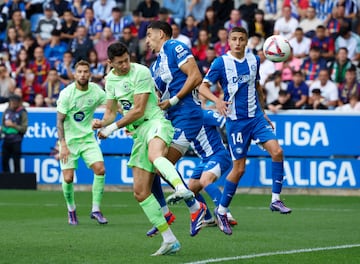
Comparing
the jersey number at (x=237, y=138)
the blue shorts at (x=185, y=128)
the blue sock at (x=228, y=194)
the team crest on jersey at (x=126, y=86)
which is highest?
the team crest on jersey at (x=126, y=86)

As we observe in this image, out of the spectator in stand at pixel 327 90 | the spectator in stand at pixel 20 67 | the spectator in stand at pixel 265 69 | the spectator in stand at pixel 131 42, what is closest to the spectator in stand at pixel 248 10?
the spectator in stand at pixel 265 69

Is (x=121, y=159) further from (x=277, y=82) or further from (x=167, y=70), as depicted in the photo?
(x=167, y=70)

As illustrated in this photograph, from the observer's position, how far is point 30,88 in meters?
24.5

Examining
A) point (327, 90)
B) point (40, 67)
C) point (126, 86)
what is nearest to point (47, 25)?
point (40, 67)

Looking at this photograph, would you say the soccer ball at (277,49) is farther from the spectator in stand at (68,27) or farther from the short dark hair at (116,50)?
the spectator in stand at (68,27)

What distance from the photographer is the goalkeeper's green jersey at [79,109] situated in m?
14.2

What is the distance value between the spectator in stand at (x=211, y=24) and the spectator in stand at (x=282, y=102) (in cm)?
337

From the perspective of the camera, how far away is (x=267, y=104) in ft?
70.4

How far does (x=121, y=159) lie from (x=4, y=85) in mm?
3844

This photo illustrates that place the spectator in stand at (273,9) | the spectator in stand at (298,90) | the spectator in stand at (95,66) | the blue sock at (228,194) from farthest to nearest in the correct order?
the spectator in stand at (273,9) < the spectator in stand at (95,66) < the spectator in stand at (298,90) < the blue sock at (228,194)

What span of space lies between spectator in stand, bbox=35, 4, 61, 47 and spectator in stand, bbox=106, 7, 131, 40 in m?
1.63

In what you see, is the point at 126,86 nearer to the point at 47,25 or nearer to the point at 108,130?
the point at 108,130

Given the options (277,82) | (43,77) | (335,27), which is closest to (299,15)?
(335,27)

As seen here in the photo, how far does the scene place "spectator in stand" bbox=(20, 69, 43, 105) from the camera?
24.4 m
